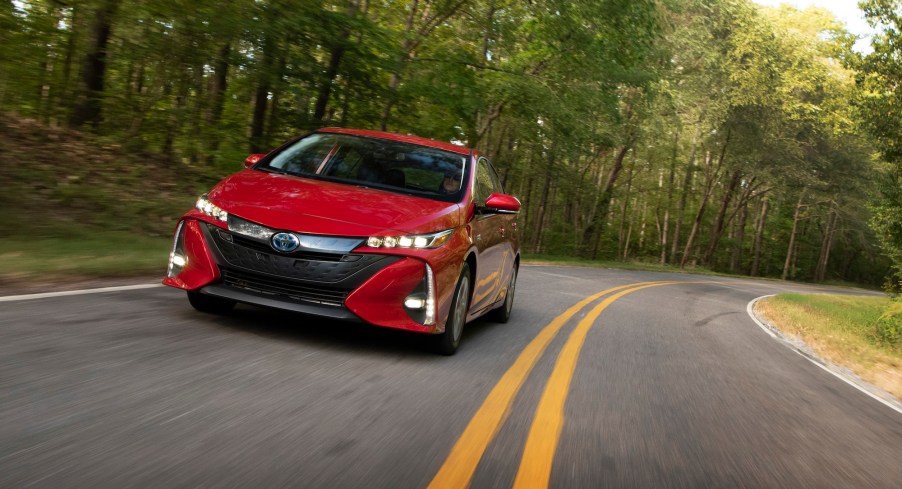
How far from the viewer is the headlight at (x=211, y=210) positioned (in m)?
A: 5.14

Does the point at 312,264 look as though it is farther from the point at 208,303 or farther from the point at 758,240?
the point at 758,240

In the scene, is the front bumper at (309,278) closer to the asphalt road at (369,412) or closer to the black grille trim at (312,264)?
the black grille trim at (312,264)

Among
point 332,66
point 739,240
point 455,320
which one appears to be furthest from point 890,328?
point 739,240

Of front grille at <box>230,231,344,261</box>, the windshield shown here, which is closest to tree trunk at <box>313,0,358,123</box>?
the windshield

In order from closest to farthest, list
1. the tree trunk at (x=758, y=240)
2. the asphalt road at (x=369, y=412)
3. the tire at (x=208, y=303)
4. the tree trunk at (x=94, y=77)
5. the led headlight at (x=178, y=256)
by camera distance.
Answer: the asphalt road at (x=369, y=412)
the led headlight at (x=178, y=256)
the tire at (x=208, y=303)
the tree trunk at (x=94, y=77)
the tree trunk at (x=758, y=240)

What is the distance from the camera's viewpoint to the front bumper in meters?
4.92

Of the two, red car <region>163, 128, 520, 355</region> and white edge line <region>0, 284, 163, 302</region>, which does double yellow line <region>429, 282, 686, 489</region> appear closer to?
red car <region>163, 128, 520, 355</region>

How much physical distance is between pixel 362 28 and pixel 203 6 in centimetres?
356

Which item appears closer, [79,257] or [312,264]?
[312,264]

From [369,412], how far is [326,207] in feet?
5.74

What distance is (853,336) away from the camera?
12.8 metres

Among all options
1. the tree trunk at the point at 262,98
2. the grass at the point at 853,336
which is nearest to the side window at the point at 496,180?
the grass at the point at 853,336

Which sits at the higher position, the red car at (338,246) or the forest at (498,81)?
the forest at (498,81)

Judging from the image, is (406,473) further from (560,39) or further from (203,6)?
(560,39)
